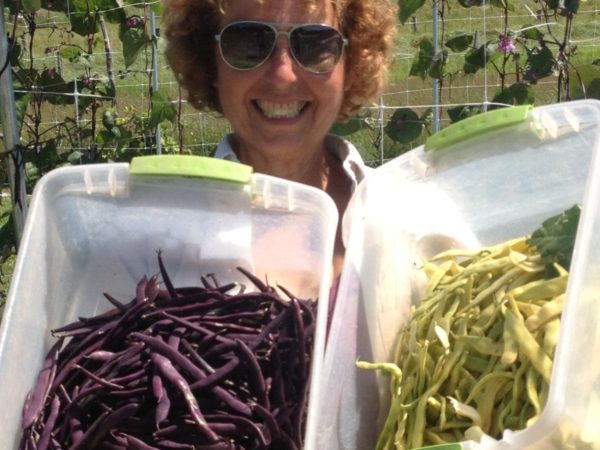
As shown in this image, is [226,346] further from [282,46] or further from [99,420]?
[282,46]

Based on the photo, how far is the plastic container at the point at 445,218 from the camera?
0.81m

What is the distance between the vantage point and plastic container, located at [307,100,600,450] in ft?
2.66

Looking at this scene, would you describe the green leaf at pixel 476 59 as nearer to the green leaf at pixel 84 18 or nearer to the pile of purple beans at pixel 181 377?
the green leaf at pixel 84 18

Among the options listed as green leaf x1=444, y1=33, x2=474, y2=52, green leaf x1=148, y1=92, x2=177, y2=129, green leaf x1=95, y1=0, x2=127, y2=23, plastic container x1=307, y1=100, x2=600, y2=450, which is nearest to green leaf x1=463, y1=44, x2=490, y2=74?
green leaf x1=444, y1=33, x2=474, y2=52

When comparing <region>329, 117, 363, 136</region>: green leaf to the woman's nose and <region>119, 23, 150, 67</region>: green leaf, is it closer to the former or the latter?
<region>119, 23, 150, 67</region>: green leaf

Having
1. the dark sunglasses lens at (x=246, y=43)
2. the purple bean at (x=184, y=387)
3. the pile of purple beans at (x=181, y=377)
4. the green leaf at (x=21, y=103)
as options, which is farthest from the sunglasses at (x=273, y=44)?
the green leaf at (x=21, y=103)

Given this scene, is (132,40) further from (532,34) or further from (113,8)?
(532,34)

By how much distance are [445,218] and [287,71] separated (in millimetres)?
440

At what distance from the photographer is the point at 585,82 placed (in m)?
2.32

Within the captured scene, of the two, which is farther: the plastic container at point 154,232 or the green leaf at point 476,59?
the green leaf at point 476,59

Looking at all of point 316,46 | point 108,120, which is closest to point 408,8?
point 316,46

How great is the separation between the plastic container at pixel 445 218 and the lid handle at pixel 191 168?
123 mm

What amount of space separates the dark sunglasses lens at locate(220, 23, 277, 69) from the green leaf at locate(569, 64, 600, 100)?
1.03 metres

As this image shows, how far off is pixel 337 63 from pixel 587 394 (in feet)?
2.78
